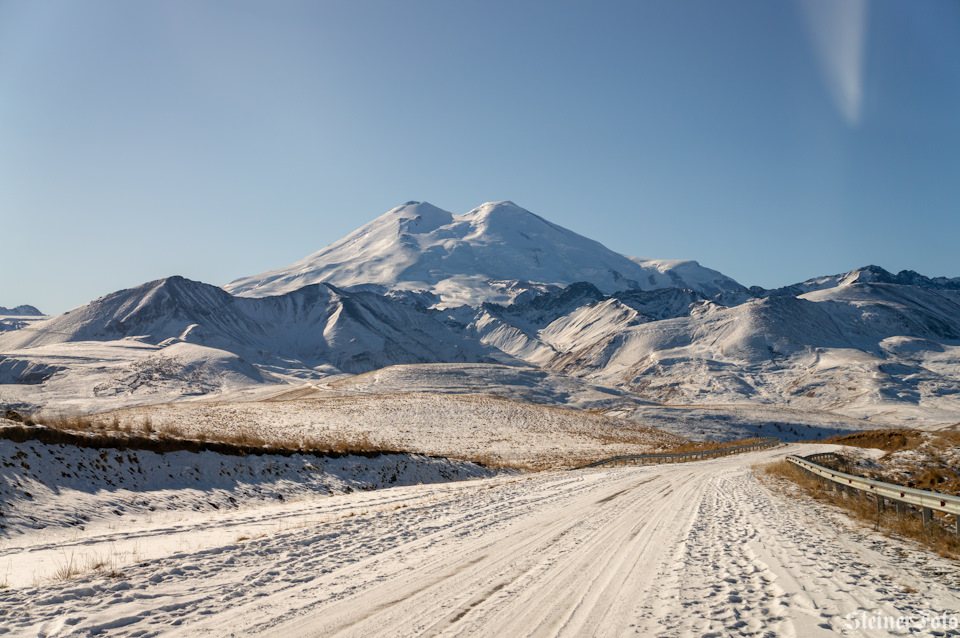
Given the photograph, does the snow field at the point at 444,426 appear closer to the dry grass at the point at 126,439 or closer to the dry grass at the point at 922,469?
the dry grass at the point at 126,439

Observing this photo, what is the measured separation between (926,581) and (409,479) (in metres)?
19.5

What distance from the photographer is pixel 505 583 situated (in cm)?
739

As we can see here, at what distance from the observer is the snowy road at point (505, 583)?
5.96 meters

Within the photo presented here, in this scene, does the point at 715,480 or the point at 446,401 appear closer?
the point at 715,480

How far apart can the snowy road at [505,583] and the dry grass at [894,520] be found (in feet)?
2.67

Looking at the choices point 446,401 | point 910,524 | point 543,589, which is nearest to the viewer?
point 543,589

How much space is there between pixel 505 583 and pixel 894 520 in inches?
361

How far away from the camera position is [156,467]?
1650 cm

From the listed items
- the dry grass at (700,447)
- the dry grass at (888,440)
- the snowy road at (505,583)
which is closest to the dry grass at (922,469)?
the snowy road at (505,583)

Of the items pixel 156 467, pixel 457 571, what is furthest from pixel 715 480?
pixel 156 467

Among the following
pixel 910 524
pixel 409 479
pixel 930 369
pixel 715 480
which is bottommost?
pixel 409 479

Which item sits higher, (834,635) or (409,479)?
(834,635)

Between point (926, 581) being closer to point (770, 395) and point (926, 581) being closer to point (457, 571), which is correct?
point (457, 571)

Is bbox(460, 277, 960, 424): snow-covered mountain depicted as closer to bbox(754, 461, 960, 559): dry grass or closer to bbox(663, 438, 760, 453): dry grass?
bbox(663, 438, 760, 453): dry grass
